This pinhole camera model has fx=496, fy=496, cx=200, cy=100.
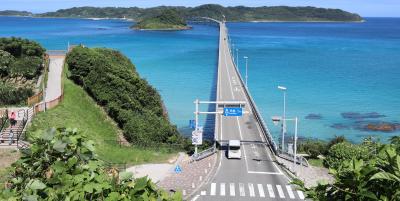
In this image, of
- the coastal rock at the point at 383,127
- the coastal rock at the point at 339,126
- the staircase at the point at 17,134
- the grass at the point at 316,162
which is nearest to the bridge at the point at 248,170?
the grass at the point at 316,162

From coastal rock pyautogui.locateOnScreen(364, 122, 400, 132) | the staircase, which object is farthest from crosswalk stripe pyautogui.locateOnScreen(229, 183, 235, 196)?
coastal rock pyautogui.locateOnScreen(364, 122, 400, 132)

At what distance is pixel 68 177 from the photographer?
701 cm

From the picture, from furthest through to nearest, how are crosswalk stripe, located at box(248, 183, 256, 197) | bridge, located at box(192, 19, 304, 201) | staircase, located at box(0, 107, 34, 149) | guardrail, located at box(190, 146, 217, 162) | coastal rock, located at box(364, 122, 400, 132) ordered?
coastal rock, located at box(364, 122, 400, 132), guardrail, located at box(190, 146, 217, 162), staircase, located at box(0, 107, 34, 149), bridge, located at box(192, 19, 304, 201), crosswalk stripe, located at box(248, 183, 256, 197)

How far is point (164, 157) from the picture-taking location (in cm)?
3997

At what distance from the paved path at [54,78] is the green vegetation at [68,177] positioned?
4014 cm

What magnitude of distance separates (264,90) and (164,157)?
52189 millimetres

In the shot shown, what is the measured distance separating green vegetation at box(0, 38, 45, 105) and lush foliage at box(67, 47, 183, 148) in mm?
4312

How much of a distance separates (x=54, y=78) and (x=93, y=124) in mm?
11907

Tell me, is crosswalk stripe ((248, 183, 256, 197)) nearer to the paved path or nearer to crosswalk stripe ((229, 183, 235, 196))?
crosswalk stripe ((229, 183, 235, 196))

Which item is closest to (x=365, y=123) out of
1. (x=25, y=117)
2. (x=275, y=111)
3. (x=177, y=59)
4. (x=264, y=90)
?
(x=275, y=111)

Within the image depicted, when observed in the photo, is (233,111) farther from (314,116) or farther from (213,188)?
(314,116)

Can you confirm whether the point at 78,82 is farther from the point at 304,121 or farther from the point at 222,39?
the point at 222,39

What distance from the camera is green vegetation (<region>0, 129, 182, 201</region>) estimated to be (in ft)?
22.5

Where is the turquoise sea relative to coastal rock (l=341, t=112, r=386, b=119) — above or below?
above
